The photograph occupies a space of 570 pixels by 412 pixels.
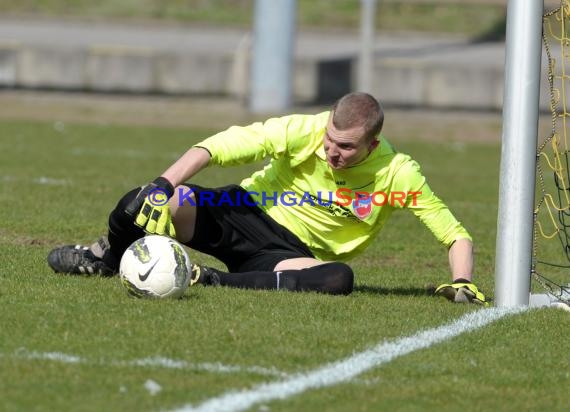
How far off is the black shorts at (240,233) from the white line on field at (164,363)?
208 cm

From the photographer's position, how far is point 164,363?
5238 mm

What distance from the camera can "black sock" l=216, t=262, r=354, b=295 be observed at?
6961mm

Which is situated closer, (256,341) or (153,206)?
(256,341)

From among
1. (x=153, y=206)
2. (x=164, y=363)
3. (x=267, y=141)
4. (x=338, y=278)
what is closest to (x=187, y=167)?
(x=153, y=206)

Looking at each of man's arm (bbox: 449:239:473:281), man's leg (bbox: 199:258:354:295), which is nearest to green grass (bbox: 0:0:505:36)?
man's arm (bbox: 449:239:473:281)

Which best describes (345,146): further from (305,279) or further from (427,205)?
(305,279)

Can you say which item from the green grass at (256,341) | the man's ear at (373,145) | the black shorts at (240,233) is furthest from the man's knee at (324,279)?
the man's ear at (373,145)

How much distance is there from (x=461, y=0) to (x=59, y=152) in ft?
46.4

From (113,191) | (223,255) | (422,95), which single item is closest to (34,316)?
(223,255)

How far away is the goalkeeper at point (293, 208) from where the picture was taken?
6750mm

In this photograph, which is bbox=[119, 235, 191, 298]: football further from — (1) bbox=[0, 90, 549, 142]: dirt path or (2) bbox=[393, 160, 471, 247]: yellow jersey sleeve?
(1) bbox=[0, 90, 549, 142]: dirt path

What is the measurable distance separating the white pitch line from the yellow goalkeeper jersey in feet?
2.71

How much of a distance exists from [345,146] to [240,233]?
39.6 inches

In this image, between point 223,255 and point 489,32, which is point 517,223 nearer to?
point 223,255
